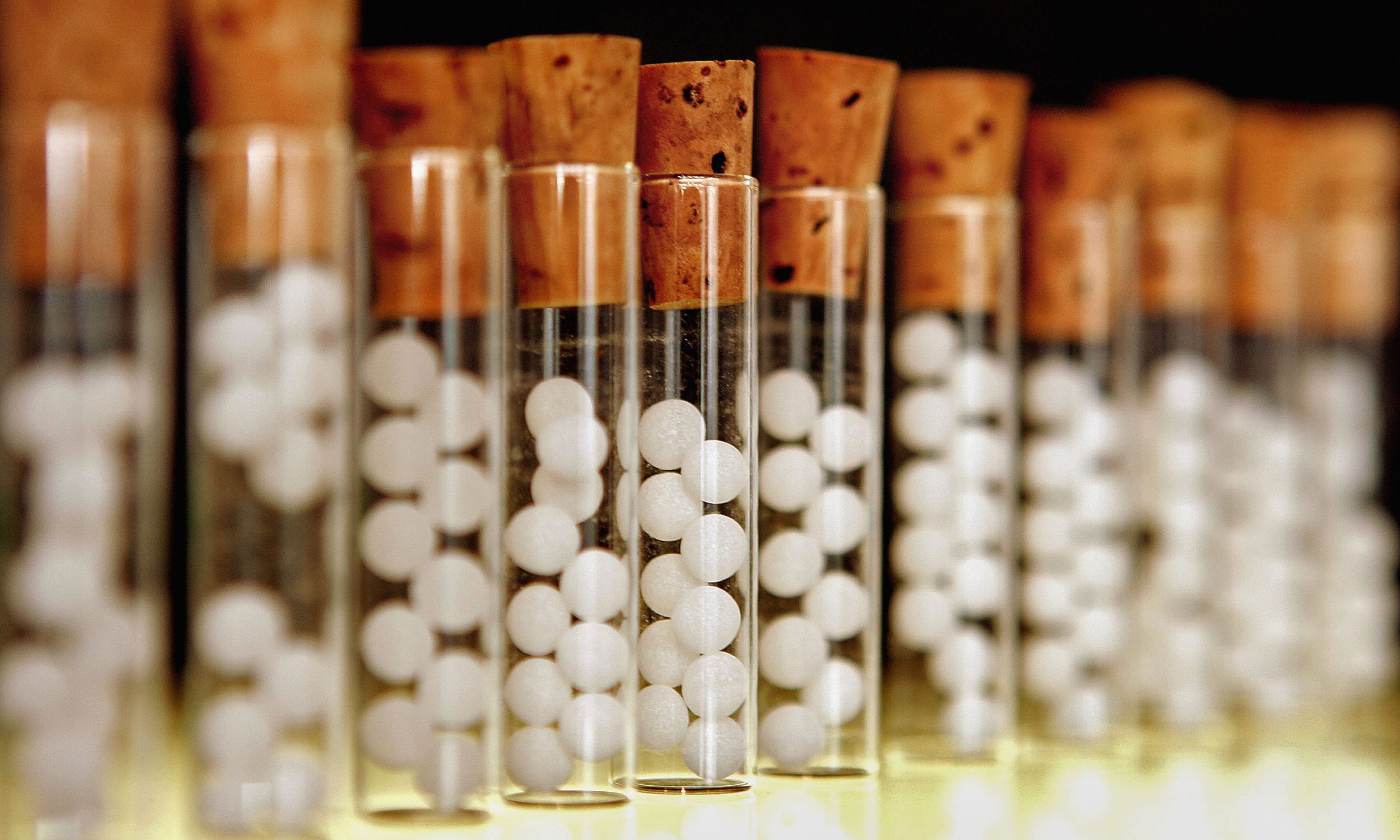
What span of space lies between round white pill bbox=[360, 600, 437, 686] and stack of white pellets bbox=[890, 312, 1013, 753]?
0.36 meters

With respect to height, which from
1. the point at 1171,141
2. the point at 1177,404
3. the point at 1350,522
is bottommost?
the point at 1350,522

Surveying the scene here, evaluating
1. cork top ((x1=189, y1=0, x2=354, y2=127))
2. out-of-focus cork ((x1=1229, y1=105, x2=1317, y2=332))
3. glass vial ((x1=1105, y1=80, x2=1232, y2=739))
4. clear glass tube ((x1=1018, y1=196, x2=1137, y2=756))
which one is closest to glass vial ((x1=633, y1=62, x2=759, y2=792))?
cork top ((x1=189, y1=0, x2=354, y2=127))

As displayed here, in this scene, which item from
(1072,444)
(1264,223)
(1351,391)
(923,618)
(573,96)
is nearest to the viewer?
(573,96)

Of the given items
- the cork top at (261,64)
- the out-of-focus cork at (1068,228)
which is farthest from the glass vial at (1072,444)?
A: the cork top at (261,64)

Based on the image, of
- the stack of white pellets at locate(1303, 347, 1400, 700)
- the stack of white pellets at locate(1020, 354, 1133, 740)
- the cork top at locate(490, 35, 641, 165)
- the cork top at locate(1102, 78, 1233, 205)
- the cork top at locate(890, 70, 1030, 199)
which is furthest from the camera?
the stack of white pellets at locate(1303, 347, 1400, 700)

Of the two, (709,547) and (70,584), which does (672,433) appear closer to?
(709,547)

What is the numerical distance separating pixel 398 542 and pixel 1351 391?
1.01 m

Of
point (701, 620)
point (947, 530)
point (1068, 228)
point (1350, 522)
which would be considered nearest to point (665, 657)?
point (701, 620)

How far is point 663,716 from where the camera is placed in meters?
0.77

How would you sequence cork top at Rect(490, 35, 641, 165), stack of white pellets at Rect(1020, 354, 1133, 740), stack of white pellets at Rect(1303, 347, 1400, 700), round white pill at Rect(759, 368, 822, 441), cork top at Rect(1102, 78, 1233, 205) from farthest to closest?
stack of white pellets at Rect(1303, 347, 1400, 700) < cork top at Rect(1102, 78, 1233, 205) < stack of white pellets at Rect(1020, 354, 1133, 740) < round white pill at Rect(759, 368, 822, 441) < cork top at Rect(490, 35, 641, 165)

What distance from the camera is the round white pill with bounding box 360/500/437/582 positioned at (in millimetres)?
813

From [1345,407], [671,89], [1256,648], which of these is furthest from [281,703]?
[1345,407]

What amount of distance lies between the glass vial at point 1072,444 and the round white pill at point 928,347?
0.40 feet

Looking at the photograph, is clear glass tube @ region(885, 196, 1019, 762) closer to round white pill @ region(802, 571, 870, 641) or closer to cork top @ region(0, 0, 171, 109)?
round white pill @ region(802, 571, 870, 641)
